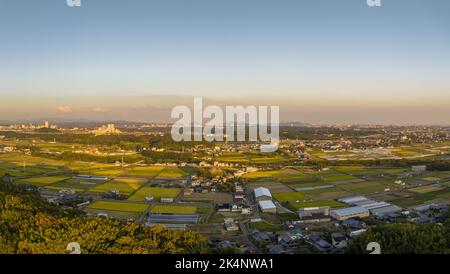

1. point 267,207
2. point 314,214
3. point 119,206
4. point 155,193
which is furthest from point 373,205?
point 119,206

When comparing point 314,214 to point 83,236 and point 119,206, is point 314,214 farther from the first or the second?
point 83,236

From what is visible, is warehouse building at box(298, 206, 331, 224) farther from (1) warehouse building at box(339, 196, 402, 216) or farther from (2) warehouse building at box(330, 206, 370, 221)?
(1) warehouse building at box(339, 196, 402, 216)

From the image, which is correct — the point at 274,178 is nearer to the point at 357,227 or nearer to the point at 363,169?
the point at 363,169

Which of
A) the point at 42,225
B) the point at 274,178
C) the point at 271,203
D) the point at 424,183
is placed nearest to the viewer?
the point at 42,225

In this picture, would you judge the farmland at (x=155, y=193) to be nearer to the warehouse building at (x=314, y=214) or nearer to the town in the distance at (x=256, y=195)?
the town in the distance at (x=256, y=195)

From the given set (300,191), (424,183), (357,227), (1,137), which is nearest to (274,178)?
(300,191)

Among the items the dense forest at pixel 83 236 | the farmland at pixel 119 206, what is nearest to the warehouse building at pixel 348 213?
the dense forest at pixel 83 236
